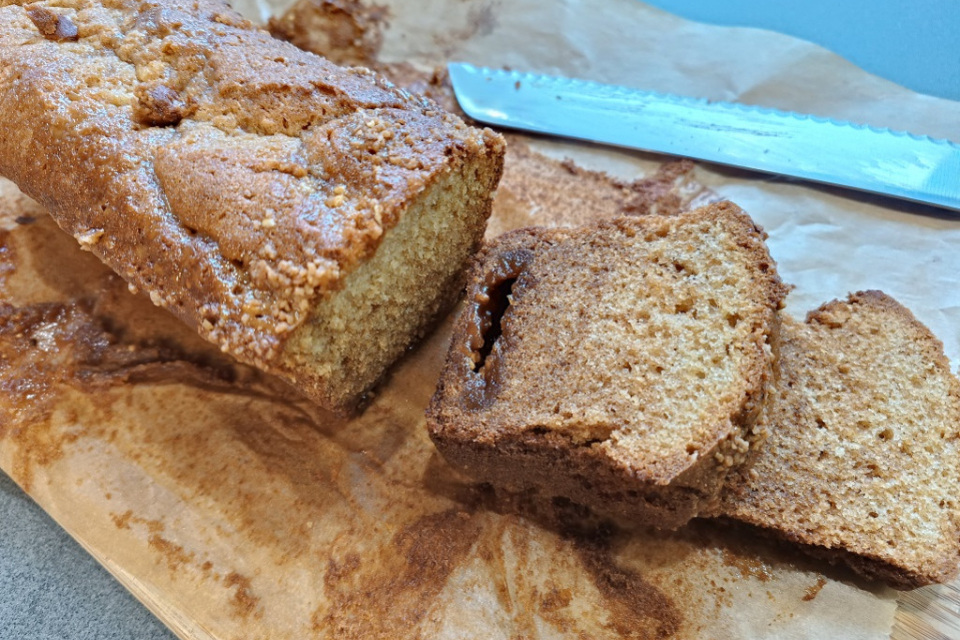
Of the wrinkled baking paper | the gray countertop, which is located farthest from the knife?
the gray countertop

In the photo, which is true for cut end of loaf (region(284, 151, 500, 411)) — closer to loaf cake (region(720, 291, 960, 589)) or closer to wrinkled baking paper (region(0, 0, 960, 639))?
wrinkled baking paper (region(0, 0, 960, 639))

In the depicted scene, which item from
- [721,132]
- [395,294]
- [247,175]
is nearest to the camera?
[247,175]

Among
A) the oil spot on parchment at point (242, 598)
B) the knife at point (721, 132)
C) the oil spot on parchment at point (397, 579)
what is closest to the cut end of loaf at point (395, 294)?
the oil spot on parchment at point (397, 579)

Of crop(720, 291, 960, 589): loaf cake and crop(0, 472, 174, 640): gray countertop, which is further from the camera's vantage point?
crop(0, 472, 174, 640): gray countertop

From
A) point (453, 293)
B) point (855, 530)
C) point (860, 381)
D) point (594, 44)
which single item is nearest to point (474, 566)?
point (453, 293)

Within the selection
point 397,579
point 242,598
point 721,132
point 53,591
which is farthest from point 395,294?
point 721,132

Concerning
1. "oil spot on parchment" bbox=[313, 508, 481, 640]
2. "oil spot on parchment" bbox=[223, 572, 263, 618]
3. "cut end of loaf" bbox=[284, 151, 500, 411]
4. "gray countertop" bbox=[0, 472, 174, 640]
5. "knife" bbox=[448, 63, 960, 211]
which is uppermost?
"knife" bbox=[448, 63, 960, 211]

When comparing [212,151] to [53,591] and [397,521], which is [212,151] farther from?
[53,591]
